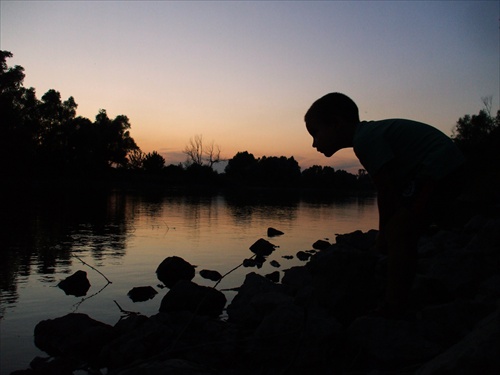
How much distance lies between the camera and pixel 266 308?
4.38 metres

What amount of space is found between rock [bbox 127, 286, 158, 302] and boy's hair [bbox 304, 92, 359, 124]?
14.8 feet

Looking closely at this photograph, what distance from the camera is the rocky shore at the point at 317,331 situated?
105 inches

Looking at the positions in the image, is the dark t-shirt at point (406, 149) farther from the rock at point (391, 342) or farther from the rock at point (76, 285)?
the rock at point (76, 285)

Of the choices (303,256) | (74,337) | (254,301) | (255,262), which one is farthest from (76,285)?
(303,256)

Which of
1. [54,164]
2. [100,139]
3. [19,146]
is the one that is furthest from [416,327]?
[100,139]

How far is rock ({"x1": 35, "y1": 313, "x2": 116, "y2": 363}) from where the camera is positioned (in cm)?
424

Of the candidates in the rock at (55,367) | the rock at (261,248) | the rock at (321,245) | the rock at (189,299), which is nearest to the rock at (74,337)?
the rock at (55,367)

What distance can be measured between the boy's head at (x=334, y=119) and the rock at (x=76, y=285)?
5169 millimetres

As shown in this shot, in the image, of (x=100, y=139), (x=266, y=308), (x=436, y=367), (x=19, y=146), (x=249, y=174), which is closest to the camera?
(x=436, y=367)

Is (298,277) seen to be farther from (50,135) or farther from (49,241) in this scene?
(50,135)

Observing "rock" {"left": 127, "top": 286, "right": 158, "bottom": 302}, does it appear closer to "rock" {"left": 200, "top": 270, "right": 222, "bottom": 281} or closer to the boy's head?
"rock" {"left": 200, "top": 270, "right": 222, "bottom": 281}

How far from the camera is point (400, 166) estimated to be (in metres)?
2.97

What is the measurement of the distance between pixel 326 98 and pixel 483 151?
30709 mm

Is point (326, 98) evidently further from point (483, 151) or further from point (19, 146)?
point (19, 146)
